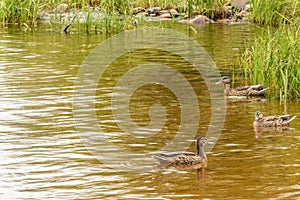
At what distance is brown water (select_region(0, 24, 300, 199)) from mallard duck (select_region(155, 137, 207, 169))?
138mm

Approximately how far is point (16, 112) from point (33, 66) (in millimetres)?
4900

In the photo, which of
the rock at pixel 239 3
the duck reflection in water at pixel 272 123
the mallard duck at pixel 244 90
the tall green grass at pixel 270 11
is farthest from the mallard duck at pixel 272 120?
the rock at pixel 239 3

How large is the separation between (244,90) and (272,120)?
7.78ft

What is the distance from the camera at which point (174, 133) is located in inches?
470

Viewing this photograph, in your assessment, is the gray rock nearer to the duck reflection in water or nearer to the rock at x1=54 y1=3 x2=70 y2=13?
the rock at x1=54 y1=3 x2=70 y2=13

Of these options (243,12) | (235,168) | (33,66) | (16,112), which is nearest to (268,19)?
(243,12)

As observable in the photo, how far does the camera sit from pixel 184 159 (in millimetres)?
10117

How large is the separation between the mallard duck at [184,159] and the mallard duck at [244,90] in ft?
14.3

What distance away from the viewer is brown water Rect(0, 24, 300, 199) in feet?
29.5

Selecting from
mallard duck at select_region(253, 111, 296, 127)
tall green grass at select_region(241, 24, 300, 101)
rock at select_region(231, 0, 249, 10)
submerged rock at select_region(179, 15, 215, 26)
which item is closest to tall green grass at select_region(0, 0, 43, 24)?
submerged rock at select_region(179, 15, 215, 26)

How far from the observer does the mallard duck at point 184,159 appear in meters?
10.0

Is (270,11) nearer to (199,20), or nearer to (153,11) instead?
(199,20)

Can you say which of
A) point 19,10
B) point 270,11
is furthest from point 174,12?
point 19,10

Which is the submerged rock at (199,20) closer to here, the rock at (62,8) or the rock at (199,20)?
the rock at (199,20)
